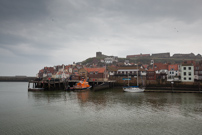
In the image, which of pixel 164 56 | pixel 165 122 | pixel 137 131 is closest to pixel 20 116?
pixel 137 131

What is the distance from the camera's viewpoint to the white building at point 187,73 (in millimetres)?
65062

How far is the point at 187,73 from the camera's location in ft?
216

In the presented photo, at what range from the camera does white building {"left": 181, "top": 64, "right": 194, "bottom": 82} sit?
65062 millimetres

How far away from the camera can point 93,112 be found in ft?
88.7

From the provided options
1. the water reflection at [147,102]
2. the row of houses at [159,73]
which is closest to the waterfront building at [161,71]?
the row of houses at [159,73]

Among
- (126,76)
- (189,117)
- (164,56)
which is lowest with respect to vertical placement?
(189,117)

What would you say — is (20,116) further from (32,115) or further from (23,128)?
(23,128)

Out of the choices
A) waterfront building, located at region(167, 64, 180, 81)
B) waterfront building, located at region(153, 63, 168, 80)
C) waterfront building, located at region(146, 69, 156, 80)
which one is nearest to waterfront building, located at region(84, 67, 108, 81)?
waterfront building, located at region(146, 69, 156, 80)

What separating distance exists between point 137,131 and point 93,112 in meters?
10.3

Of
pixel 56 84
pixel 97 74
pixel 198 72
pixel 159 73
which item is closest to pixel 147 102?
pixel 198 72

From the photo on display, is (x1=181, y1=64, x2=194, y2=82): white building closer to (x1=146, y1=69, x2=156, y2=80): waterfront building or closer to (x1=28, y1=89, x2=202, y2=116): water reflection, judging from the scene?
(x1=146, y1=69, x2=156, y2=80): waterfront building

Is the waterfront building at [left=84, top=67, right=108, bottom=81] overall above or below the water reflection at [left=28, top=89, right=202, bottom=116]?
above

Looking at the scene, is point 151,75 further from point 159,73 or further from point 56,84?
point 56,84

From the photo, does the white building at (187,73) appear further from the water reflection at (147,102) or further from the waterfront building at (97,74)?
the waterfront building at (97,74)
